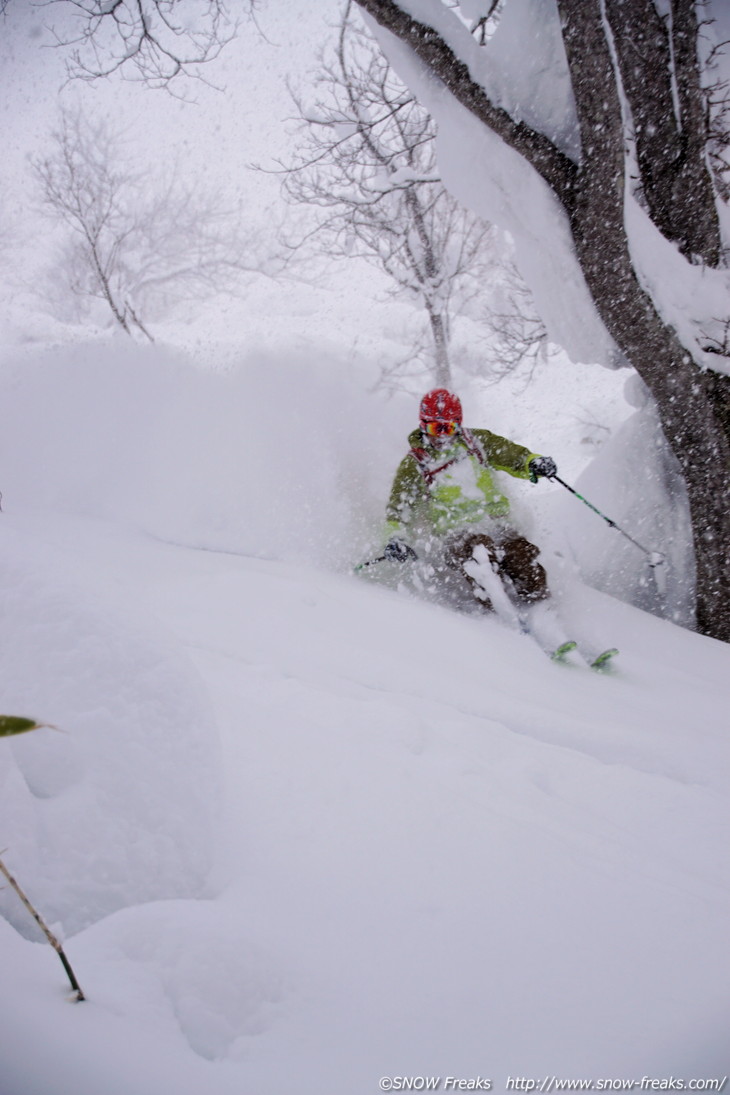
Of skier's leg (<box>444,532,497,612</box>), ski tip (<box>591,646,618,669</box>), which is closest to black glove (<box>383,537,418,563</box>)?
skier's leg (<box>444,532,497,612</box>)

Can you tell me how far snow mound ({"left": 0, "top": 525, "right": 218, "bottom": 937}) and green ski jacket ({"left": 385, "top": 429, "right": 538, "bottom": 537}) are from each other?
287 centimetres

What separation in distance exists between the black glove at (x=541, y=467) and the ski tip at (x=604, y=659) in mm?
1503

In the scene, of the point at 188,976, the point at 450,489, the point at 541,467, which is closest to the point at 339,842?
the point at 188,976

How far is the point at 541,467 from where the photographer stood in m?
4.14

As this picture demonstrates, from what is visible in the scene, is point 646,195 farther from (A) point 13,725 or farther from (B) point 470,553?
(A) point 13,725

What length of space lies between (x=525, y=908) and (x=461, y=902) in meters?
0.16

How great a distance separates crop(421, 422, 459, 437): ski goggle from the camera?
4.18 m

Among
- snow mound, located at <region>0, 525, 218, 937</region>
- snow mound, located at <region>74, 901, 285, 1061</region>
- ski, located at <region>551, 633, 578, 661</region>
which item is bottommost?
snow mound, located at <region>74, 901, 285, 1061</region>

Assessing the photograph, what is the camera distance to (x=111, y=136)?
49.0 feet

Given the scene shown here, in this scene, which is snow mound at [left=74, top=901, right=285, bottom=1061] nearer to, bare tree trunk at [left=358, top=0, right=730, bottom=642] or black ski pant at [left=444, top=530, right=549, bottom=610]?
black ski pant at [left=444, top=530, right=549, bottom=610]

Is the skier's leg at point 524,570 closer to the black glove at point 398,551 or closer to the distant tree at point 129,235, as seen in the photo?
the black glove at point 398,551

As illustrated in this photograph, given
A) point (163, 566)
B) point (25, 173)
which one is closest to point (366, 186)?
point (163, 566)

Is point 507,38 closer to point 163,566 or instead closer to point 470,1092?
point 163,566

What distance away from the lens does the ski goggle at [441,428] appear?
4.18m
